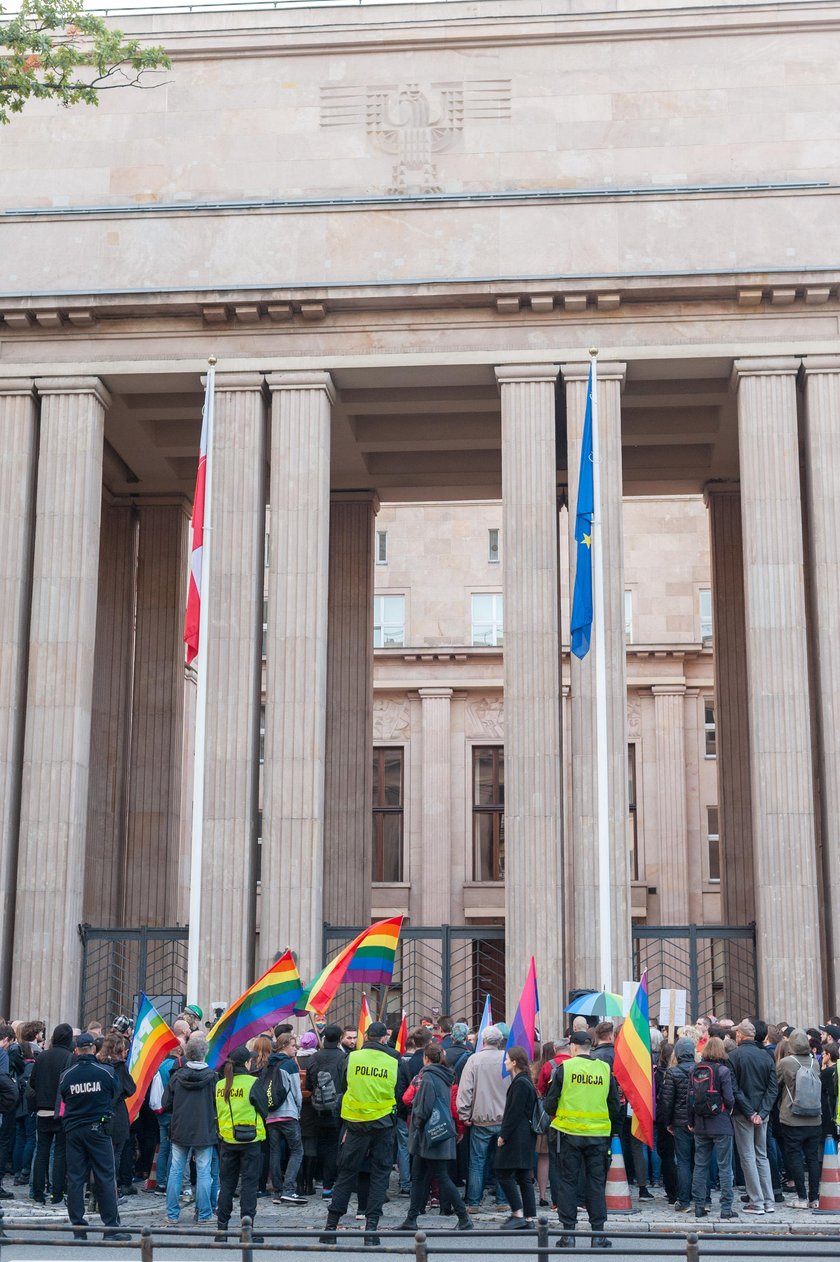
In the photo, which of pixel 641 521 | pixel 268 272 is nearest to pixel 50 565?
pixel 268 272

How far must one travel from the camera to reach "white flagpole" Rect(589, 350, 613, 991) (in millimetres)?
23500

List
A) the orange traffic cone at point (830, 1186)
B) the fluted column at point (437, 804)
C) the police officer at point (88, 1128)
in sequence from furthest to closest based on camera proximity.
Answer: the fluted column at point (437, 804) → the orange traffic cone at point (830, 1186) → the police officer at point (88, 1128)

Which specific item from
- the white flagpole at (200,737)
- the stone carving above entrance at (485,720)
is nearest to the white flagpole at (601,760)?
the white flagpole at (200,737)

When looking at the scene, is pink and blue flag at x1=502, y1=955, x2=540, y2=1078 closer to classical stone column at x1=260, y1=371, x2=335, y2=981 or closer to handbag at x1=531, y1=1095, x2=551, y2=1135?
handbag at x1=531, y1=1095, x2=551, y2=1135

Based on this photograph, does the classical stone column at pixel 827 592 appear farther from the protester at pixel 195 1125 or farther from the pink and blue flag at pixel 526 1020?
the protester at pixel 195 1125

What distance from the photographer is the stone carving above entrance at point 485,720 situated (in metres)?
47.7

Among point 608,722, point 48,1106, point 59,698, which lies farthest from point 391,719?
point 48,1106

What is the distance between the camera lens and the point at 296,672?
27594 mm

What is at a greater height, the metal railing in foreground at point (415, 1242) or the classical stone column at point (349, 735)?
the classical stone column at point (349, 735)

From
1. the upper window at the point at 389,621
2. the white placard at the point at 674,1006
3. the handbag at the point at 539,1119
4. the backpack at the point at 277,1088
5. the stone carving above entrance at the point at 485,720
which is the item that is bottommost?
→ the handbag at the point at 539,1119

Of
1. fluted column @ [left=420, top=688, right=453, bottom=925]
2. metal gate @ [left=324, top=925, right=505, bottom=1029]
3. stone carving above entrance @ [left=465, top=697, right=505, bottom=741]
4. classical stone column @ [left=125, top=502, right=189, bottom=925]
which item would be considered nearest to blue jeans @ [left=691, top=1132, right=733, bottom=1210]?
metal gate @ [left=324, top=925, right=505, bottom=1029]

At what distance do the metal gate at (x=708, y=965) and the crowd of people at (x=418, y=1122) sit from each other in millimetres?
5601

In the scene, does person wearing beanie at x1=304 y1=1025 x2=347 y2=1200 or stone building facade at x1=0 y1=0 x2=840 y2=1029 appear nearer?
person wearing beanie at x1=304 y1=1025 x2=347 y2=1200

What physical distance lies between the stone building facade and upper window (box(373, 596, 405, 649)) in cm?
1747
